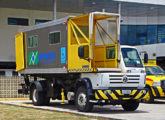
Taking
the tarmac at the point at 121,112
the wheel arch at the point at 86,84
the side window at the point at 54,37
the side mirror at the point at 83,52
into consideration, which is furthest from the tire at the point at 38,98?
the side mirror at the point at 83,52

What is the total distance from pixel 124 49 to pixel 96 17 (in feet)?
5.30

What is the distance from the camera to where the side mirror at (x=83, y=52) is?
14880 millimetres

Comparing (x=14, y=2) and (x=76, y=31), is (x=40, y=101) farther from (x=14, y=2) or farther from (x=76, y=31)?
(x=14, y=2)

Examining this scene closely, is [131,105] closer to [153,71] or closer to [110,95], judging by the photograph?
[110,95]

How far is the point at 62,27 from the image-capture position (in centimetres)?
1652

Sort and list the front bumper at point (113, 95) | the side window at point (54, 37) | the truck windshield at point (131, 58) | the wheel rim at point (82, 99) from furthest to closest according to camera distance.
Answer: the side window at point (54, 37) < the truck windshield at point (131, 58) < the wheel rim at point (82, 99) < the front bumper at point (113, 95)

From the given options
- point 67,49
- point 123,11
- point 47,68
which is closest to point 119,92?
point 67,49

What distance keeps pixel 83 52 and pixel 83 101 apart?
1747 mm

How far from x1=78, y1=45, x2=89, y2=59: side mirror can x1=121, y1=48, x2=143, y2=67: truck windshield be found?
1524mm

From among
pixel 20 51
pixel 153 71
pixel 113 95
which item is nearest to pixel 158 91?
pixel 153 71

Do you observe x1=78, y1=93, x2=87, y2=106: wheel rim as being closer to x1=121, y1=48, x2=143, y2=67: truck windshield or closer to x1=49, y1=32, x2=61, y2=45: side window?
x1=121, y1=48, x2=143, y2=67: truck windshield

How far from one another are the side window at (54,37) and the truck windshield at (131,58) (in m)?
2.61

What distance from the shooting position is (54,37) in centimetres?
1709

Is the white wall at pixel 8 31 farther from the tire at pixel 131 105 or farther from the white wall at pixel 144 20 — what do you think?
the tire at pixel 131 105
